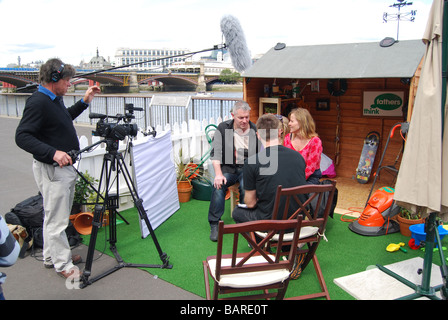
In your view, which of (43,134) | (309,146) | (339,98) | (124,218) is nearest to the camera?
(43,134)

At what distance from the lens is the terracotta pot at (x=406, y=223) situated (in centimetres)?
391

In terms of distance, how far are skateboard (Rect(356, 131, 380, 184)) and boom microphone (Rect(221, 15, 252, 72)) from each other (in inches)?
97.9

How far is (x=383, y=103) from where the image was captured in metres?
5.71

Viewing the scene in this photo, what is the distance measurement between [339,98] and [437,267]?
3484mm

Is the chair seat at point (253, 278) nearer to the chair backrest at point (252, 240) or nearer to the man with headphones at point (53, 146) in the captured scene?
the chair backrest at point (252, 240)

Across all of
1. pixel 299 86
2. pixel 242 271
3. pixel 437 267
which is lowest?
pixel 437 267

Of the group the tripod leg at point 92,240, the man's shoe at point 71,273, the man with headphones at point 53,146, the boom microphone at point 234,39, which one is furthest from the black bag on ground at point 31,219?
the boom microphone at point 234,39

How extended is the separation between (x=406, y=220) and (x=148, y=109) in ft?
34.8

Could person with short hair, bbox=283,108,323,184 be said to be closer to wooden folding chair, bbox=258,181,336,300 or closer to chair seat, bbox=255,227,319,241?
wooden folding chair, bbox=258,181,336,300

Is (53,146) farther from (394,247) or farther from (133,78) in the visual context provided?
(133,78)

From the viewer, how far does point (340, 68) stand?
4859 mm

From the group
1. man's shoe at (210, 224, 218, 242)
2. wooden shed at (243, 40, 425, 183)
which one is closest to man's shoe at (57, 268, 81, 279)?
man's shoe at (210, 224, 218, 242)
